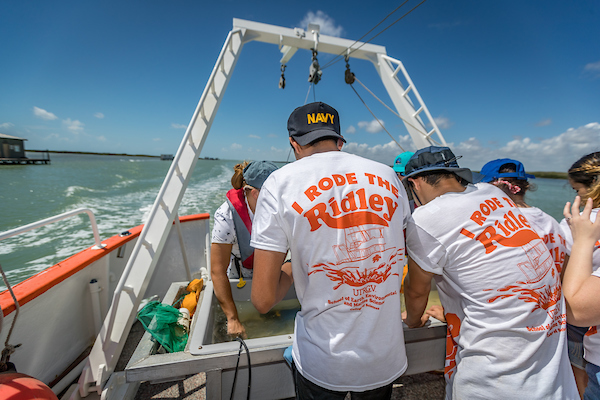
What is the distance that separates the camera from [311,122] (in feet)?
3.59

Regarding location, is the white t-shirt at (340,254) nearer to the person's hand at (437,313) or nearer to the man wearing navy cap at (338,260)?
the man wearing navy cap at (338,260)

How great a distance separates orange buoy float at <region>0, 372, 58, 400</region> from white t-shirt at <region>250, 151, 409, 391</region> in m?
0.86

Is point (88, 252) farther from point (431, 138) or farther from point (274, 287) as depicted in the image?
point (431, 138)

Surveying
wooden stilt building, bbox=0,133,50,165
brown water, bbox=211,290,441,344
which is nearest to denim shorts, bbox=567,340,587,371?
brown water, bbox=211,290,441,344

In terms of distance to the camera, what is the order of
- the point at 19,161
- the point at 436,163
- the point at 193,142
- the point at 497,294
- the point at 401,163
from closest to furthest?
the point at 497,294 < the point at 436,163 < the point at 193,142 < the point at 401,163 < the point at 19,161

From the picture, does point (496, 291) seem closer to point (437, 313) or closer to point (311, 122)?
point (437, 313)

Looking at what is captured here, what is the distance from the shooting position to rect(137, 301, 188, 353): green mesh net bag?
1.64 m

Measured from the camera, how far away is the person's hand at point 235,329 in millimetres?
1732

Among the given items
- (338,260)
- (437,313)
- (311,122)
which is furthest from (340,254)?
(437,313)

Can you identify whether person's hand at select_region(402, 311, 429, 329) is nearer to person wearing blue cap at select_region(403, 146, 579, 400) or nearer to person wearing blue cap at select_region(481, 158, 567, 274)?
person wearing blue cap at select_region(403, 146, 579, 400)

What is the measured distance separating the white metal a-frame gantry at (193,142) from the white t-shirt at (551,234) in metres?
2.32

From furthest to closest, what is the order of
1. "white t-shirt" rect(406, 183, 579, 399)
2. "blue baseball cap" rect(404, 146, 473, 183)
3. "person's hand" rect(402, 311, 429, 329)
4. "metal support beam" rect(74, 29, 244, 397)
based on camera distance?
"metal support beam" rect(74, 29, 244, 397)
"person's hand" rect(402, 311, 429, 329)
"blue baseball cap" rect(404, 146, 473, 183)
"white t-shirt" rect(406, 183, 579, 399)

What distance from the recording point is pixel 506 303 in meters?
1.01

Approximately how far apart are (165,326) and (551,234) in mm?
2151
